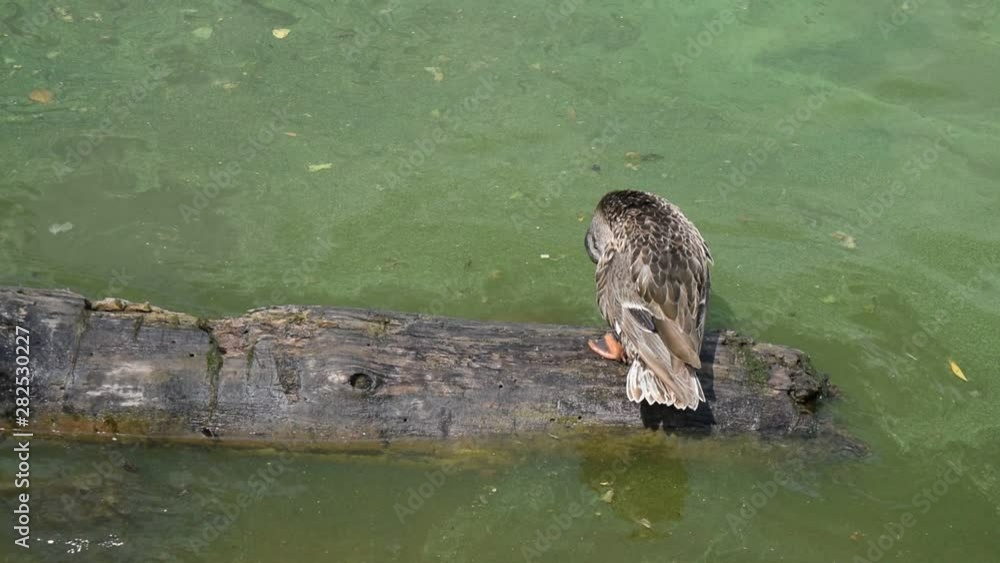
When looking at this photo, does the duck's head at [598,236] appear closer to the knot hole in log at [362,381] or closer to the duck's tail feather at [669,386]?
the duck's tail feather at [669,386]

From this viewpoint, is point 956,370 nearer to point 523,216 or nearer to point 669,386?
point 669,386

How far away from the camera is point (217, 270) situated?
5305mm

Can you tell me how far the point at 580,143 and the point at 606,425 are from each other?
110 inches

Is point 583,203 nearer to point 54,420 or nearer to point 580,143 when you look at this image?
point 580,143

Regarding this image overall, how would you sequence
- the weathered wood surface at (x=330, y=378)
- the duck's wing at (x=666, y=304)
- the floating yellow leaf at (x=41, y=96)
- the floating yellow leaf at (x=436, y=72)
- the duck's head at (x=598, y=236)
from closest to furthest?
the weathered wood surface at (x=330, y=378) < the duck's wing at (x=666, y=304) < the duck's head at (x=598, y=236) < the floating yellow leaf at (x=41, y=96) < the floating yellow leaf at (x=436, y=72)

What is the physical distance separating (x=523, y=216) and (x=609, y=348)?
1859 millimetres

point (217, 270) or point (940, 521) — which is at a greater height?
point (940, 521)

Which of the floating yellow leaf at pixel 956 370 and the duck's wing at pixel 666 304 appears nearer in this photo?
the duck's wing at pixel 666 304

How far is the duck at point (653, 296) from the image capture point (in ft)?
12.8

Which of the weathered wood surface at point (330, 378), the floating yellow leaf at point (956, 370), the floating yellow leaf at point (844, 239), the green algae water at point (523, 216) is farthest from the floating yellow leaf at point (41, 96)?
the floating yellow leaf at point (956, 370)

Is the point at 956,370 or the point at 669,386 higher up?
the point at 669,386

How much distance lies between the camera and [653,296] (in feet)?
13.6

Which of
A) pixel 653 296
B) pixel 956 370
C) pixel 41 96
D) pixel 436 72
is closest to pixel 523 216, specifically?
pixel 436 72

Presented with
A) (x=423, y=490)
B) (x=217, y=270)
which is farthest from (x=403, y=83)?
(x=423, y=490)
